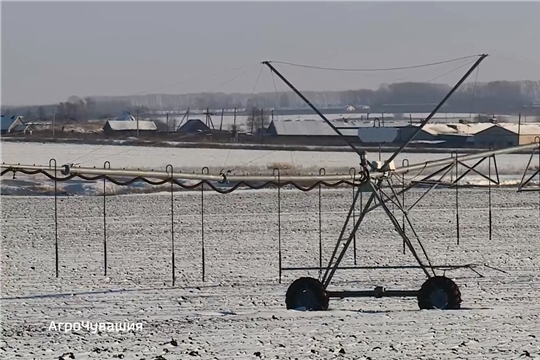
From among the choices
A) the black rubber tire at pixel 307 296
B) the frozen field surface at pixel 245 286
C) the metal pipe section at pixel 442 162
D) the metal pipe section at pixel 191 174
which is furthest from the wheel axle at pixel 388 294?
the metal pipe section at pixel 442 162

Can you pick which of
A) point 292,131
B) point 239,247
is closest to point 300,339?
point 239,247

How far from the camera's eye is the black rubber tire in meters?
15.2

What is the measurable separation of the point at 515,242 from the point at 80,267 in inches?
432

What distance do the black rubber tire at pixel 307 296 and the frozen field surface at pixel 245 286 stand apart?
37 centimetres

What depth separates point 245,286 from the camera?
1762 centimetres

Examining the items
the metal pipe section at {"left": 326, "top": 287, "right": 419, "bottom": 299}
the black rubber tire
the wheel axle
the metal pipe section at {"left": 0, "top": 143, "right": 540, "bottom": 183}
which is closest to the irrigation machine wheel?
the wheel axle

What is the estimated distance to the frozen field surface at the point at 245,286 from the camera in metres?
12.0

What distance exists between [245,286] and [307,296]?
263 cm

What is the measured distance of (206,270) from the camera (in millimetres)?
19531

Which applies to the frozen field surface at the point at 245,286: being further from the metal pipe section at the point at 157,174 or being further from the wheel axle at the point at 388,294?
the metal pipe section at the point at 157,174

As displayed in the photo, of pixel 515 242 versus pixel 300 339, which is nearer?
pixel 300 339

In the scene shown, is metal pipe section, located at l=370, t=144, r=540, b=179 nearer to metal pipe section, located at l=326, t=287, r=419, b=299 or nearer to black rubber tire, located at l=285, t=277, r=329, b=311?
metal pipe section, located at l=326, t=287, r=419, b=299

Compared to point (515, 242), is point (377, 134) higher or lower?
higher

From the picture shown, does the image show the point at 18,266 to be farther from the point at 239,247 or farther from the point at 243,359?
the point at 243,359
